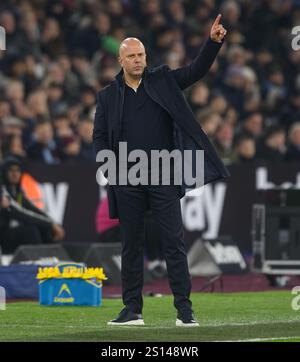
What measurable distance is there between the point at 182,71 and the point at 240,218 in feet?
30.3

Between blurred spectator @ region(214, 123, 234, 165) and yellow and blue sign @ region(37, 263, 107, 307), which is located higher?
blurred spectator @ region(214, 123, 234, 165)

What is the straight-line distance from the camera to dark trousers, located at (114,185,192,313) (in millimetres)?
10688

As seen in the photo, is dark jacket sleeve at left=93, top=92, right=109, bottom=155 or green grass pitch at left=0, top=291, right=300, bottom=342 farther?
dark jacket sleeve at left=93, top=92, right=109, bottom=155

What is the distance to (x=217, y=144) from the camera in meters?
20.9

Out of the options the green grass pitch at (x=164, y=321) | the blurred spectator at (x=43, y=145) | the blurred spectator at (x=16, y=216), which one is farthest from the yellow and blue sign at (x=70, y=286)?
the blurred spectator at (x=43, y=145)

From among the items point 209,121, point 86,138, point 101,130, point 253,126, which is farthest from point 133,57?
point 253,126

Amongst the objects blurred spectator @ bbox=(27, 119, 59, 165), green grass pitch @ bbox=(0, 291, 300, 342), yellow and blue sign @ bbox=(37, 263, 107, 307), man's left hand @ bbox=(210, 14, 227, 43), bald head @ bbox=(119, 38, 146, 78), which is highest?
man's left hand @ bbox=(210, 14, 227, 43)

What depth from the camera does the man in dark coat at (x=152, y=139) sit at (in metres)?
10.7

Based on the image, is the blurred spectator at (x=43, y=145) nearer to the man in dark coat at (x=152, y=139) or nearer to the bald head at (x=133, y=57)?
the man in dark coat at (x=152, y=139)

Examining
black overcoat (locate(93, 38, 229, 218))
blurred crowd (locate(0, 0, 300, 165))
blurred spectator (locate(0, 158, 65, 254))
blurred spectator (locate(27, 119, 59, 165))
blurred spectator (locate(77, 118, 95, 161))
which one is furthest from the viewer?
blurred spectator (locate(77, 118, 95, 161))

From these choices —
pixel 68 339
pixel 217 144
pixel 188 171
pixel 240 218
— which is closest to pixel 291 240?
pixel 240 218

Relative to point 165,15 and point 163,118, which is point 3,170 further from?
point 165,15

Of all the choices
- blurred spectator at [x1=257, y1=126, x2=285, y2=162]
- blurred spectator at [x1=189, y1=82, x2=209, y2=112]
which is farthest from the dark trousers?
blurred spectator at [x1=189, y1=82, x2=209, y2=112]

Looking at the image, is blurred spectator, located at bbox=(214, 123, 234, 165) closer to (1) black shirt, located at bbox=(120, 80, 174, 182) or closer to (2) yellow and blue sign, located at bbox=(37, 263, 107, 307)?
(2) yellow and blue sign, located at bbox=(37, 263, 107, 307)
